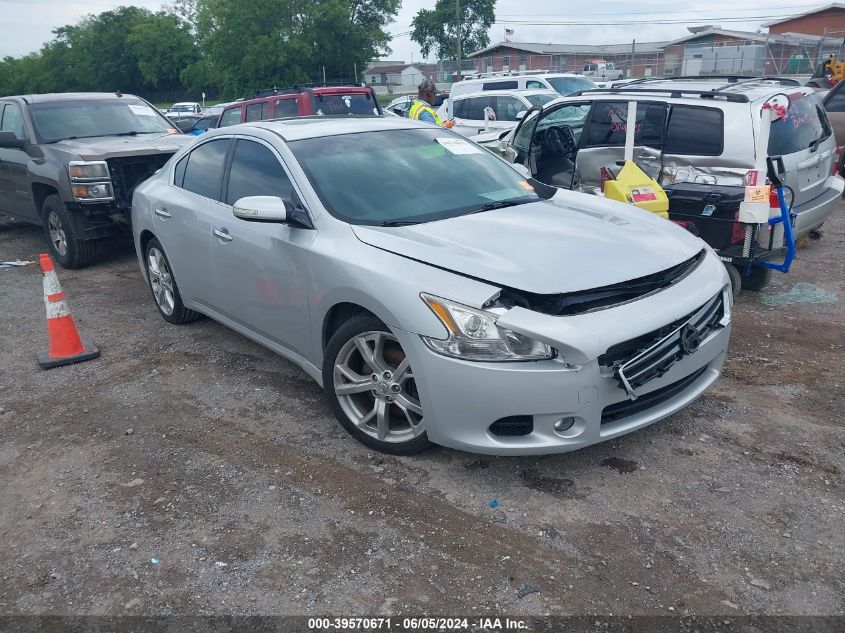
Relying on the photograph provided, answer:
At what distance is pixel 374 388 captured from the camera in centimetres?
363

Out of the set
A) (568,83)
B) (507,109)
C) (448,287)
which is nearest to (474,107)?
(507,109)

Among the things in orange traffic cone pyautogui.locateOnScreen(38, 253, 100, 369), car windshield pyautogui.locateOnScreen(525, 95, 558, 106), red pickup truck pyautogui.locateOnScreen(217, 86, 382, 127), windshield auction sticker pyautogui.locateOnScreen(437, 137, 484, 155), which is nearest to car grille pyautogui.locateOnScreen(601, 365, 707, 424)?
windshield auction sticker pyautogui.locateOnScreen(437, 137, 484, 155)

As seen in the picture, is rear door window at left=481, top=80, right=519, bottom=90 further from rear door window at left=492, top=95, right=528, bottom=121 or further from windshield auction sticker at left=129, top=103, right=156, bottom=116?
windshield auction sticker at left=129, top=103, right=156, bottom=116

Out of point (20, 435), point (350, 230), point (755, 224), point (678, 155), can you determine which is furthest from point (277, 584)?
point (678, 155)

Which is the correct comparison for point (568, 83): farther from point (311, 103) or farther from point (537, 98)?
point (311, 103)

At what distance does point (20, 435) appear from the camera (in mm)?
4309

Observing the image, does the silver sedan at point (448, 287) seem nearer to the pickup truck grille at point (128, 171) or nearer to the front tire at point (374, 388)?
the front tire at point (374, 388)

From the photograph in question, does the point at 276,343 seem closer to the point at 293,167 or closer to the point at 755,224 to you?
the point at 293,167

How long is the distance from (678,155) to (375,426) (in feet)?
13.4

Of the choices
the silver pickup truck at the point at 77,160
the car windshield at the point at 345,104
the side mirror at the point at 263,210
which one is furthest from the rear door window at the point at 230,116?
the side mirror at the point at 263,210

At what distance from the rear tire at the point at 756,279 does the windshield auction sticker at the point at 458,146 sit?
9.32ft

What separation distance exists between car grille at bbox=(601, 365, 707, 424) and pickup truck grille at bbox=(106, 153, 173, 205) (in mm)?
6160

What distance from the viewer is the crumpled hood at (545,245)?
3.29m

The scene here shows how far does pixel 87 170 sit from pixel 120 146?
1.85 feet
